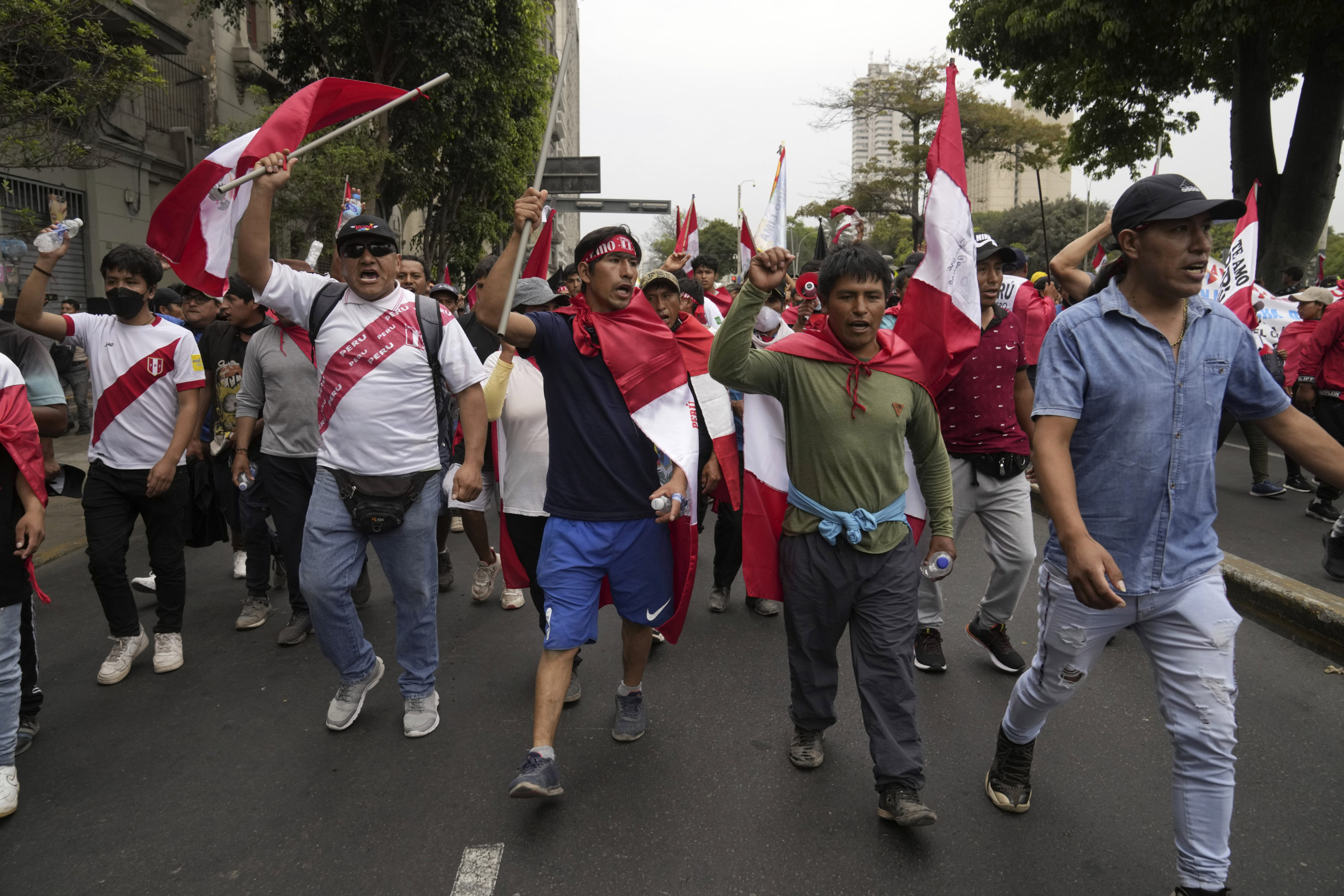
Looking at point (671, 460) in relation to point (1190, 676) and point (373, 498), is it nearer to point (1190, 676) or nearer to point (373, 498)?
point (373, 498)

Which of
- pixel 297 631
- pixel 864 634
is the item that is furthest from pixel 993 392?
pixel 297 631

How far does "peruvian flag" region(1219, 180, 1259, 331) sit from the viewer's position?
6641 mm

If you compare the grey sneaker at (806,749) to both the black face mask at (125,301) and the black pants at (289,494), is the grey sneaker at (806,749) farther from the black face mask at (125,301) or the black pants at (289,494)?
the black face mask at (125,301)

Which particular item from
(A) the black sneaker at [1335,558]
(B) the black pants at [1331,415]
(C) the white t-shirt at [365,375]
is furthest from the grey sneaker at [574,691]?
(B) the black pants at [1331,415]

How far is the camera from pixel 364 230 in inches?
139

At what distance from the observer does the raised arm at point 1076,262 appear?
3.66 m

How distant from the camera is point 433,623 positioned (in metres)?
3.86

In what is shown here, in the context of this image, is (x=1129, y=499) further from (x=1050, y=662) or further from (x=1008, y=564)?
(x=1008, y=564)

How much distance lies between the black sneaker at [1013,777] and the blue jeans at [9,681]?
3.43m

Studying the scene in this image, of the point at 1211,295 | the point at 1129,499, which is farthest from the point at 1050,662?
the point at 1211,295

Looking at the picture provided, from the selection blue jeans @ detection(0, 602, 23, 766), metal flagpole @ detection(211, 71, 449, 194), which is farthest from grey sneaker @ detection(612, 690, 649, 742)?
metal flagpole @ detection(211, 71, 449, 194)

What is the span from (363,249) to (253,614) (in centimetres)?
263

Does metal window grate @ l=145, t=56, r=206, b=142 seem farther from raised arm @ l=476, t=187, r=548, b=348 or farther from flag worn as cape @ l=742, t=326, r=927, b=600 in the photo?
flag worn as cape @ l=742, t=326, r=927, b=600

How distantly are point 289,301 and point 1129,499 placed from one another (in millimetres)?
3027
